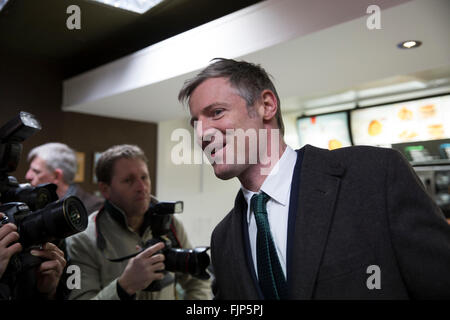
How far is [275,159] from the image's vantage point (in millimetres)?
780

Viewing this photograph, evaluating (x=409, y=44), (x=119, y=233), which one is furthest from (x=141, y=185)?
(x=409, y=44)

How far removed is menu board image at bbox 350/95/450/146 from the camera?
1.19 m

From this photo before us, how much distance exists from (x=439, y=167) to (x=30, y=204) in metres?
1.35

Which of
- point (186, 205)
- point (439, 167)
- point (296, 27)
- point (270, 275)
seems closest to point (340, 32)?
point (296, 27)

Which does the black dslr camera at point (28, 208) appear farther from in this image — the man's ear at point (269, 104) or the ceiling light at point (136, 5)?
the ceiling light at point (136, 5)

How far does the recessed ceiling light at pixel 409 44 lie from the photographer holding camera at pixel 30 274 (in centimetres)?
148

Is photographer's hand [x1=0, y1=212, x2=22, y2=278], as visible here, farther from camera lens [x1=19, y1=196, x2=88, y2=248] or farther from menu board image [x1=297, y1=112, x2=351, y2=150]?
menu board image [x1=297, y1=112, x2=351, y2=150]

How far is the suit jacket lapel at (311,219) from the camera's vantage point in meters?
0.65

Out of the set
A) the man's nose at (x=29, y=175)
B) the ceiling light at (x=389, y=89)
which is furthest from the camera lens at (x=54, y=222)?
the ceiling light at (x=389, y=89)

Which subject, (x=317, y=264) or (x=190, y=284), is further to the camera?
(x=190, y=284)

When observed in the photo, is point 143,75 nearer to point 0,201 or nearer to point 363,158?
point 0,201

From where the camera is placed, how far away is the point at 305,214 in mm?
694

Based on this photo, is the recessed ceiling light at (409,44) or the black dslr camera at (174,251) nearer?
the black dslr camera at (174,251)

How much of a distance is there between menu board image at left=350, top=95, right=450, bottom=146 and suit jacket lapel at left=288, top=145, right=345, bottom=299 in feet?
1.88
